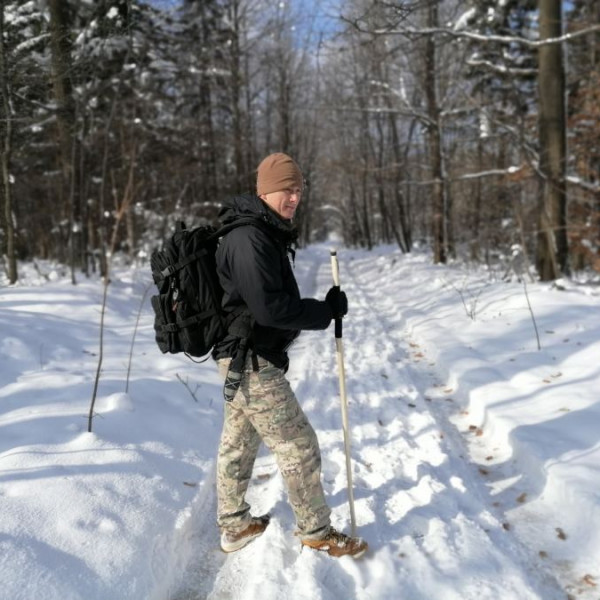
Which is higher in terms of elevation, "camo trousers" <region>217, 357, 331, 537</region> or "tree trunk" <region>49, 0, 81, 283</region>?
"tree trunk" <region>49, 0, 81, 283</region>

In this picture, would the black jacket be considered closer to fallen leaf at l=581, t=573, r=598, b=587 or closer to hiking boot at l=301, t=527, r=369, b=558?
hiking boot at l=301, t=527, r=369, b=558

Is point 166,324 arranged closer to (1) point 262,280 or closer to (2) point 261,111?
(1) point 262,280

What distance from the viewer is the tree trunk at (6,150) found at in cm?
712

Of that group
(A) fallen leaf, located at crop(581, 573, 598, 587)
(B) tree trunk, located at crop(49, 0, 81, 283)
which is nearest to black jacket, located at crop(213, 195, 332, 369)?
(A) fallen leaf, located at crop(581, 573, 598, 587)

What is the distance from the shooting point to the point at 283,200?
2584 mm

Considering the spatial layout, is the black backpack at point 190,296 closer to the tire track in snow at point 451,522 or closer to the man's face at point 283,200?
the man's face at point 283,200

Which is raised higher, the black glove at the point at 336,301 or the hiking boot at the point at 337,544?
the black glove at the point at 336,301

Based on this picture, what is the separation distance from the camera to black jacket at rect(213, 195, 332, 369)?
2.36m

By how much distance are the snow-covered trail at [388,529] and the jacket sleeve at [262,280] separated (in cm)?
142

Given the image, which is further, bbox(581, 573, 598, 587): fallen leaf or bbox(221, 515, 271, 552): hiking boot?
bbox(221, 515, 271, 552): hiking boot

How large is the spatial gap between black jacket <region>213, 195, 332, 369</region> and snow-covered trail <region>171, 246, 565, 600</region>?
3.91ft

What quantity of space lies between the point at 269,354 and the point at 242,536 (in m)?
1.22

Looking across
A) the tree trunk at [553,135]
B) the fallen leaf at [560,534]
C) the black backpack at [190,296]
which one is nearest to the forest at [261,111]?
the tree trunk at [553,135]

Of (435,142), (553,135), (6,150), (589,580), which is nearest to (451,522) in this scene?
(589,580)
